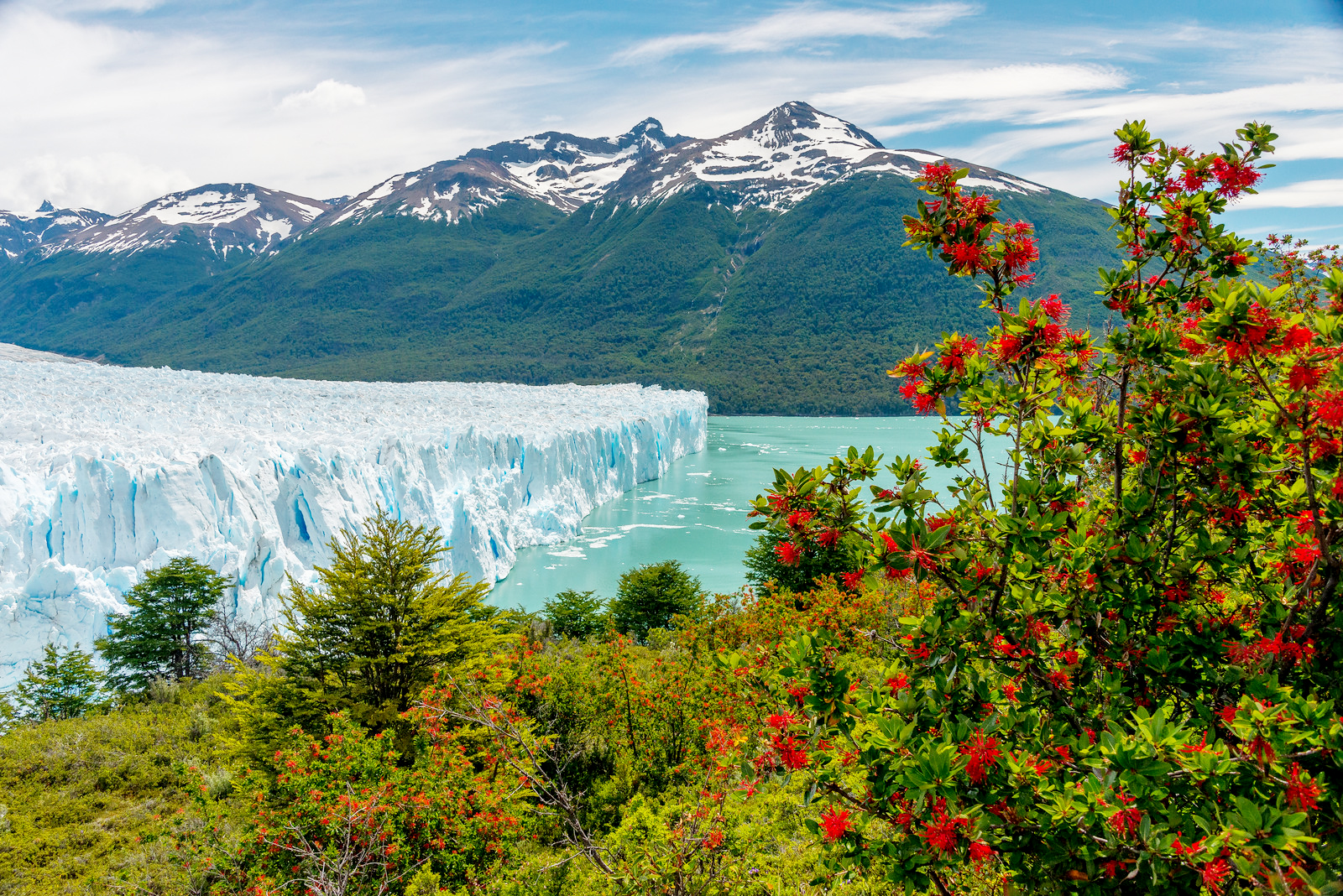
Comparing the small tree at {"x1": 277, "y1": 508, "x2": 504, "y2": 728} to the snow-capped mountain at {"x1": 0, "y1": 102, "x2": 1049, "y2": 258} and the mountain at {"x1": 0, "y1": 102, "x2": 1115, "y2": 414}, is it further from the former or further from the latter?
the snow-capped mountain at {"x1": 0, "y1": 102, "x2": 1049, "y2": 258}

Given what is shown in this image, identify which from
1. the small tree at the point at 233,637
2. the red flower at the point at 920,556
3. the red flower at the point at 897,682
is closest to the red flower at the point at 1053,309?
the red flower at the point at 920,556

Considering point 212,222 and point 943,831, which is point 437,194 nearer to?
point 212,222

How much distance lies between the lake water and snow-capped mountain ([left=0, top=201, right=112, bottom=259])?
623 ft

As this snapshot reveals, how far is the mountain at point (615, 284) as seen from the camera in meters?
71.4

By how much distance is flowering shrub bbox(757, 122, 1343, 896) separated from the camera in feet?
4.81

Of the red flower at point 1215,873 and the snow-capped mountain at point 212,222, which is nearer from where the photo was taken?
the red flower at point 1215,873

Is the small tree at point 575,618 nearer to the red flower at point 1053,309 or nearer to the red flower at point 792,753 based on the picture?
the red flower at point 792,753

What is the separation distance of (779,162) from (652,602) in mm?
129354

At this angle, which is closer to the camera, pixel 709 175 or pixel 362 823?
pixel 362 823

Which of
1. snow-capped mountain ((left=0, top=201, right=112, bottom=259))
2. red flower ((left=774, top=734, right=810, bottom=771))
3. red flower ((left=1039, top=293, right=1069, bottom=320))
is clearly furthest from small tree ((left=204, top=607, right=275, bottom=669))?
snow-capped mountain ((left=0, top=201, right=112, bottom=259))

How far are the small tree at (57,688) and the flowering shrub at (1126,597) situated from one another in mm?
10556

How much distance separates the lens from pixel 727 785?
5020mm

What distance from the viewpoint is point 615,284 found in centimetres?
9281

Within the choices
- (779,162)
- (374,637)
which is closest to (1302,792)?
(374,637)
